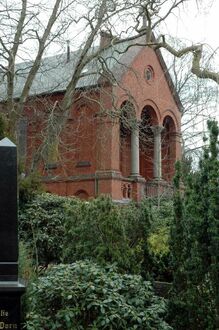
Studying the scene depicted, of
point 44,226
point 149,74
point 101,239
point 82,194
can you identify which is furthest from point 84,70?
point 101,239

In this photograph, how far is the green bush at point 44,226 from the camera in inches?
531

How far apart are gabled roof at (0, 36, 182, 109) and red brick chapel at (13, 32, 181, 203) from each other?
6cm

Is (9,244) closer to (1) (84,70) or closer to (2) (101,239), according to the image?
(2) (101,239)

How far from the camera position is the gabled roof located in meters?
18.9

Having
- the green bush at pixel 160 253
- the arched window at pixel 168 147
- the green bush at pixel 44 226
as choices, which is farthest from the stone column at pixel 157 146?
the green bush at pixel 160 253

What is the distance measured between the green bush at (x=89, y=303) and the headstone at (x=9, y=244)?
1496 millimetres

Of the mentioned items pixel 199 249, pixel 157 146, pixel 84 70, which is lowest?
pixel 199 249

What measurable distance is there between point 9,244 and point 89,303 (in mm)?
1930

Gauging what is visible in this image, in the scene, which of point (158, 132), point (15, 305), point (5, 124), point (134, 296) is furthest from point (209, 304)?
point (158, 132)

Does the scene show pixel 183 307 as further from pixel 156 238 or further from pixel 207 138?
pixel 156 238

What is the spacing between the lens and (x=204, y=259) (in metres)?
7.42

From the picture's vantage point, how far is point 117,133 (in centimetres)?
2514

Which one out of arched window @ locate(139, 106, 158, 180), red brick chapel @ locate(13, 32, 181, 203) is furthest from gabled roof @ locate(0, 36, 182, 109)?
arched window @ locate(139, 106, 158, 180)

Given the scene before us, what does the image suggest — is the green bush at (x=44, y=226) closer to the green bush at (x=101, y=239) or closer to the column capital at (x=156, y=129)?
the green bush at (x=101, y=239)
